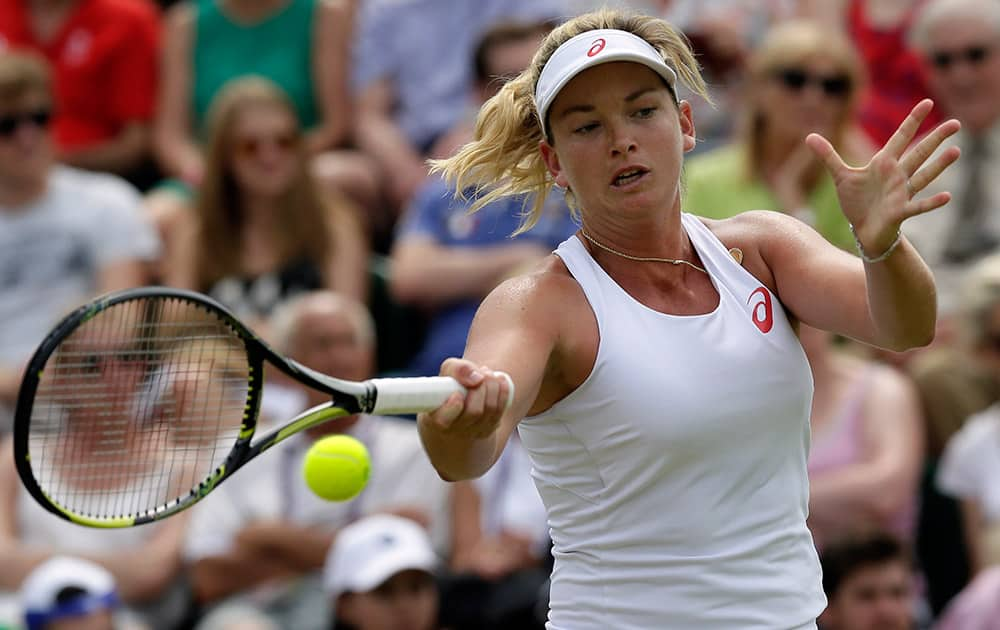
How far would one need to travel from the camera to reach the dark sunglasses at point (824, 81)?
6047 mm

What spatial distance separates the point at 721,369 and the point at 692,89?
1.99 feet

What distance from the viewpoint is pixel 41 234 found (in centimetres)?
646

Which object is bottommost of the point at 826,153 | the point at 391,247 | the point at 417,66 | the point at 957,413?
the point at 957,413

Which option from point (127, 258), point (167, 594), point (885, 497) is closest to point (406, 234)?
point (127, 258)

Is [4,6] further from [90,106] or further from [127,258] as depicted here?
[127,258]

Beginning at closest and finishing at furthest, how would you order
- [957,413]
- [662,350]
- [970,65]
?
1. [662,350]
2. [957,413]
3. [970,65]

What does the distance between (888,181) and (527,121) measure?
0.76m

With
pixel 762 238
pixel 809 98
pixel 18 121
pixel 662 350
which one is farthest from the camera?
pixel 18 121

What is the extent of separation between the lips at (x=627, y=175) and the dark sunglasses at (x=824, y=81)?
3.20 metres

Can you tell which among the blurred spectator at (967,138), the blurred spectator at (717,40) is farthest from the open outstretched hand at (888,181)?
the blurred spectator at (717,40)

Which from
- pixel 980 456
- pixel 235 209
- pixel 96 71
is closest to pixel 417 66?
pixel 235 209

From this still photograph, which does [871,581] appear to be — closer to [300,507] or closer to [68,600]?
[300,507]

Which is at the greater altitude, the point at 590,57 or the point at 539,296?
the point at 590,57

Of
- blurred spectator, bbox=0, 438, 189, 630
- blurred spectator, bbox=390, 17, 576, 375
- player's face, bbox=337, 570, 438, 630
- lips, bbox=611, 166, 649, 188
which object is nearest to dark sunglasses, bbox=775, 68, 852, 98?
blurred spectator, bbox=390, 17, 576, 375
